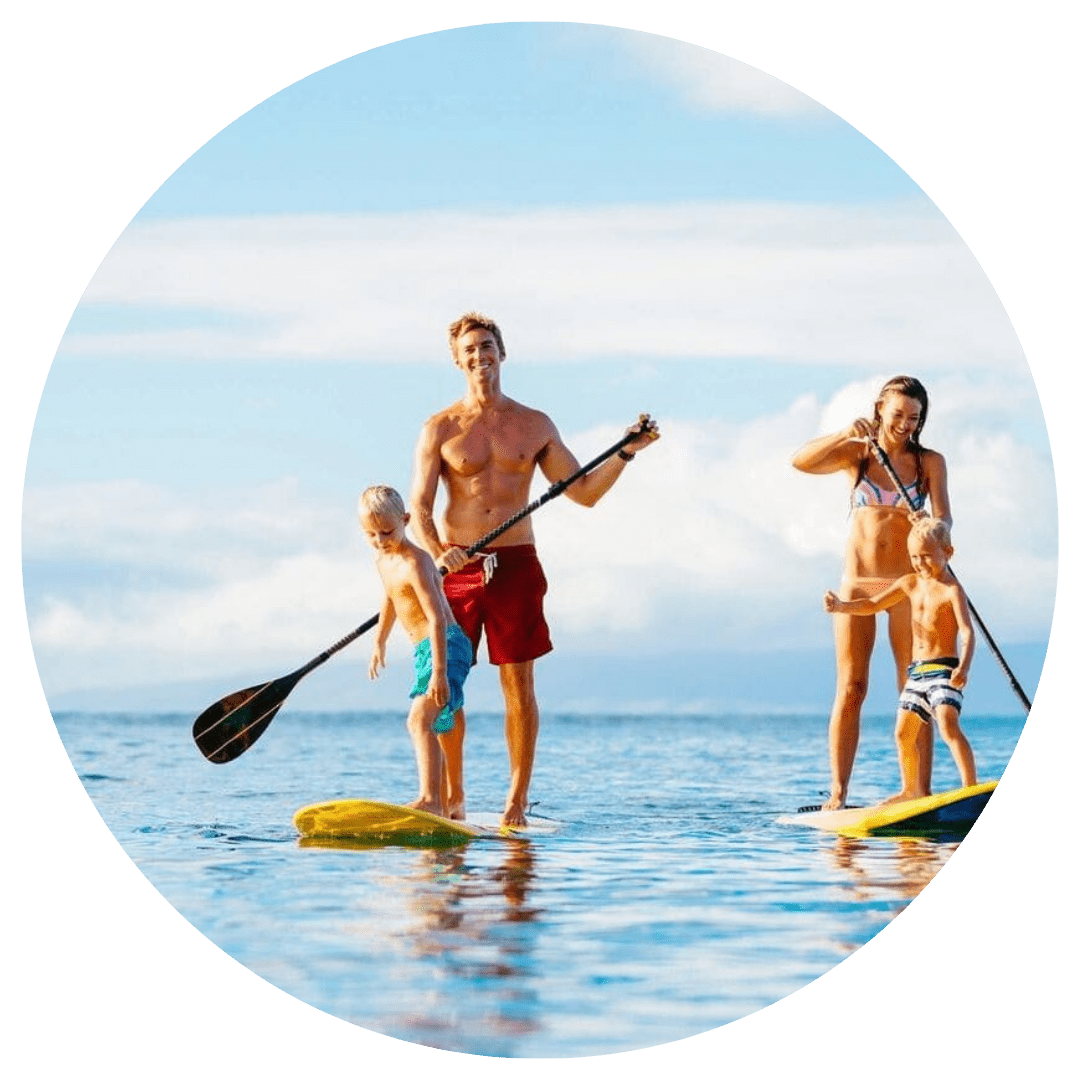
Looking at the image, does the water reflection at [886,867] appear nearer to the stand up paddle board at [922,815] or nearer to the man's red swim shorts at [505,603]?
the stand up paddle board at [922,815]

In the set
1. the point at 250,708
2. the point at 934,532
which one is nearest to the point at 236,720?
the point at 250,708

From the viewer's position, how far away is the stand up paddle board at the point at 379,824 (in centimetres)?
1130

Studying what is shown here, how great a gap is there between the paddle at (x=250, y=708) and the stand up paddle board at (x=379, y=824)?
1.73 ft

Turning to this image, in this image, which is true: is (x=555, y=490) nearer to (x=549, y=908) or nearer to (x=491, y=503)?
(x=491, y=503)

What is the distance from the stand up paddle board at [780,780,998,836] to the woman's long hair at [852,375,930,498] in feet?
4.96

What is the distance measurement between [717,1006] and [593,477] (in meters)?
3.06

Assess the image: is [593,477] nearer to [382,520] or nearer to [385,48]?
[382,520]

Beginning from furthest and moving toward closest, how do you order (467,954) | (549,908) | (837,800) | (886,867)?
(837,800)
(886,867)
(549,908)
(467,954)

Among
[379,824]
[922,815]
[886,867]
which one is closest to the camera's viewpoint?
[886,867]

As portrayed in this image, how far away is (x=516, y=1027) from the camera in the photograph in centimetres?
934

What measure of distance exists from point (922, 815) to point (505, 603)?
2.18m

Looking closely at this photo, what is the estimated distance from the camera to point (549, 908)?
400 inches

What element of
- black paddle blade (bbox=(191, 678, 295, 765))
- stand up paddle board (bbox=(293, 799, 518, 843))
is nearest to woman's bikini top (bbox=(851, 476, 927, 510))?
stand up paddle board (bbox=(293, 799, 518, 843))

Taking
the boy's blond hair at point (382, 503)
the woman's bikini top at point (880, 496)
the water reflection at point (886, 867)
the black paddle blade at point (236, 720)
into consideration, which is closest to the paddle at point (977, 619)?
the woman's bikini top at point (880, 496)
